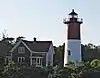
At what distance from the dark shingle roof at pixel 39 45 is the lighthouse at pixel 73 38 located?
614 centimetres

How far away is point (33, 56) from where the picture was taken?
164 feet

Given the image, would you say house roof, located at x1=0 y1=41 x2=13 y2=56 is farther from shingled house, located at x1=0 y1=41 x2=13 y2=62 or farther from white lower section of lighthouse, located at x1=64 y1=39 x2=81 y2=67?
white lower section of lighthouse, located at x1=64 y1=39 x2=81 y2=67

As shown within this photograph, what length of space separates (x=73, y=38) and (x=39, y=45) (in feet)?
26.5

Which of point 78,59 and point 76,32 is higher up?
point 76,32

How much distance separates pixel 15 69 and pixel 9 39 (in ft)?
117

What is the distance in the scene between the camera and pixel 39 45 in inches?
2028

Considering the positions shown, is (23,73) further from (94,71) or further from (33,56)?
(33,56)

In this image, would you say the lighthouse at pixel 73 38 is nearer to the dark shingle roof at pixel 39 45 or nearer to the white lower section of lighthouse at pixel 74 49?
the white lower section of lighthouse at pixel 74 49

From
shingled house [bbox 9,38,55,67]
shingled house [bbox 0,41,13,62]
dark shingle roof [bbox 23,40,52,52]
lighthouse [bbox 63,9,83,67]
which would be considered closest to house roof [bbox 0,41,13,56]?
shingled house [bbox 0,41,13,62]

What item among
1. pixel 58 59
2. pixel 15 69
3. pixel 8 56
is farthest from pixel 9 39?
pixel 15 69

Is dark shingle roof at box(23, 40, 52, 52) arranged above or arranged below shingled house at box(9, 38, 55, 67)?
above

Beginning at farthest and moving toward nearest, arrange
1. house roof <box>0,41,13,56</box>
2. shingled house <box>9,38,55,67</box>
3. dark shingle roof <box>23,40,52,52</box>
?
house roof <box>0,41,13,56</box>, dark shingle roof <box>23,40,52,52</box>, shingled house <box>9,38,55,67</box>

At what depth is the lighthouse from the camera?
146ft

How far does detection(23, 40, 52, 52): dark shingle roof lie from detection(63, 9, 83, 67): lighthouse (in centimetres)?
614
